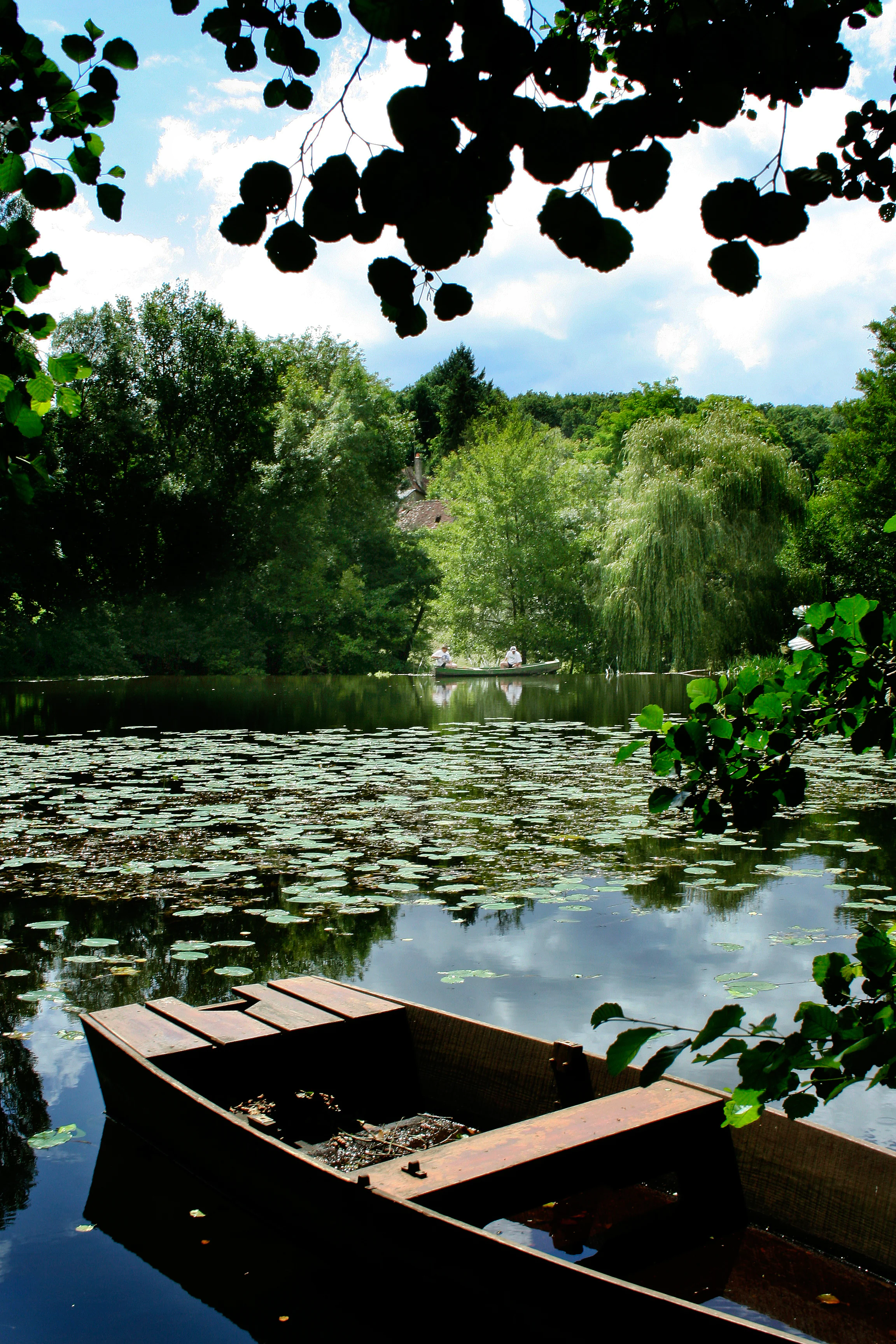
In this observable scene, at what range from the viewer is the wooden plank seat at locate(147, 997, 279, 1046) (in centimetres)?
341

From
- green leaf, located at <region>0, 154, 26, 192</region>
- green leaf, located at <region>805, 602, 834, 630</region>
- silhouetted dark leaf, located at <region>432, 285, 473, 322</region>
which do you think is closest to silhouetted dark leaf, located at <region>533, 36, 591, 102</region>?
silhouetted dark leaf, located at <region>432, 285, 473, 322</region>

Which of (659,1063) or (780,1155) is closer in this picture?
(659,1063)

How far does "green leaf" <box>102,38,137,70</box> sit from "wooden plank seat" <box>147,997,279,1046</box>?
2743 mm

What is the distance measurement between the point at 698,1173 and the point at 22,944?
3.62 m

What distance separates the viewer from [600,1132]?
107 inches

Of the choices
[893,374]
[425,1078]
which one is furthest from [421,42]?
[893,374]

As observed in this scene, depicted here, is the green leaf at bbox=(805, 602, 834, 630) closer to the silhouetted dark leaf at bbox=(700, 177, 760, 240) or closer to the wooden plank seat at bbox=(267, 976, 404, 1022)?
the silhouetted dark leaf at bbox=(700, 177, 760, 240)

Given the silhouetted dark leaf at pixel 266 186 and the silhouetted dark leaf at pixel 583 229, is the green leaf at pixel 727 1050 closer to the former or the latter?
the silhouetted dark leaf at pixel 583 229

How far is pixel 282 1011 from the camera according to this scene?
3633 mm

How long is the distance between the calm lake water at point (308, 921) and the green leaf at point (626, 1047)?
5.62 feet

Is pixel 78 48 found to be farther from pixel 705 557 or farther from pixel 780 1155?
pixel 705 557

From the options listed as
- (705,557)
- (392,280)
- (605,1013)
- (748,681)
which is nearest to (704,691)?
(748,681)

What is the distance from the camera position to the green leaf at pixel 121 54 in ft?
6.65

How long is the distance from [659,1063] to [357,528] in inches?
1289
